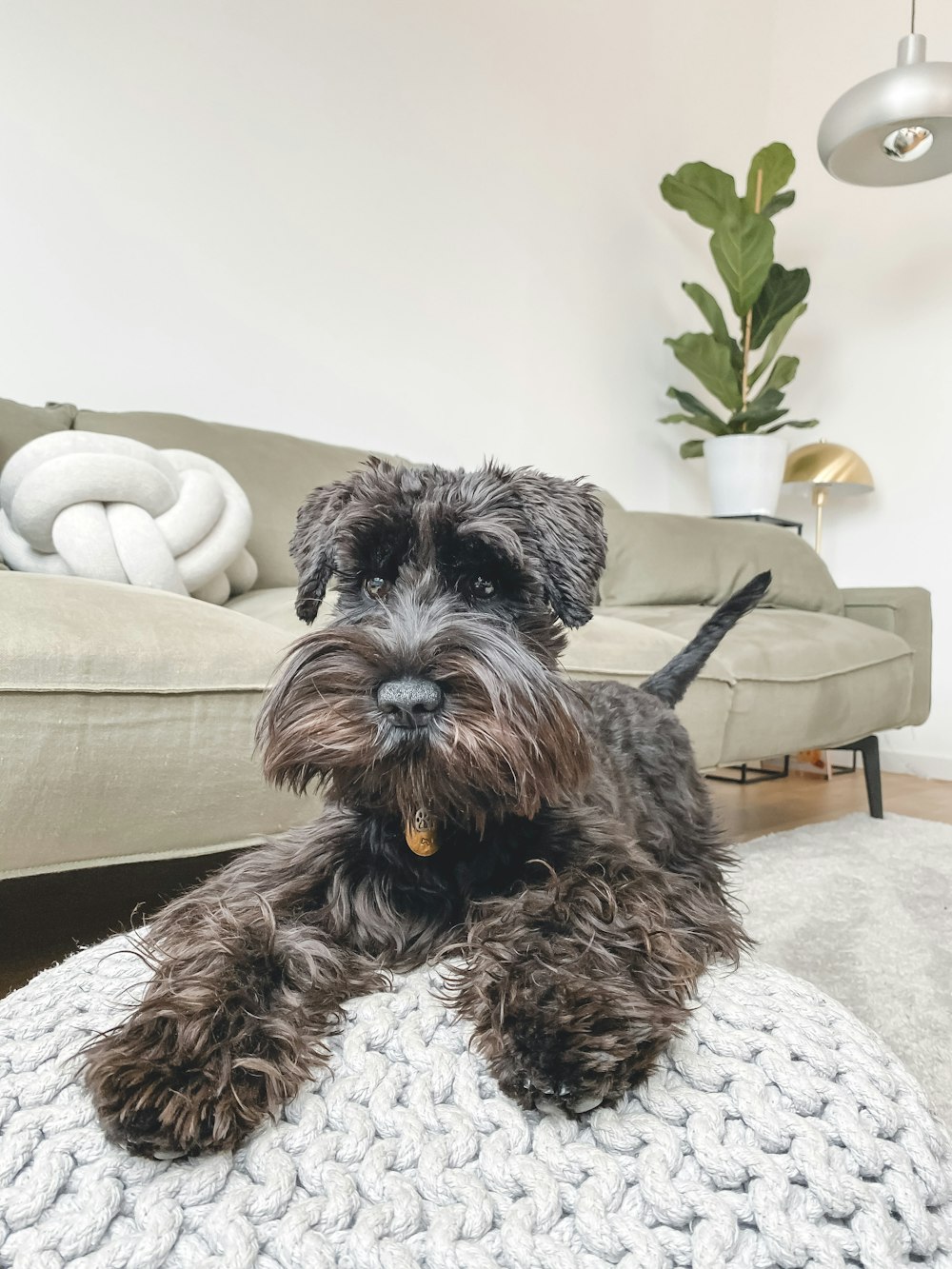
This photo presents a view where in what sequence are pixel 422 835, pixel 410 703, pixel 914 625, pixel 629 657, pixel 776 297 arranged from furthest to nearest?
pixel 776 297 → pixel 914 625 → pixel 629 657 → pixel 422 835 → pixel 410 703

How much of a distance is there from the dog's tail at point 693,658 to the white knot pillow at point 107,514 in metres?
1.16

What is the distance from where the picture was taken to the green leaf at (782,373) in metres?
4.45

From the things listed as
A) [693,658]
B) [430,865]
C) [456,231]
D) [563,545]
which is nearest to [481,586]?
[563,545]

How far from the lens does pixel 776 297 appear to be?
4445mm

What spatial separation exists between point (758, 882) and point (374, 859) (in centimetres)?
166

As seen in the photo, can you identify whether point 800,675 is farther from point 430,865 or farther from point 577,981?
point 577,981

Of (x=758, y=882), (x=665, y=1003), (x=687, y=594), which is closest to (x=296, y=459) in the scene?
(x=687, y=594)

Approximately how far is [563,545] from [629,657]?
3.85 feet

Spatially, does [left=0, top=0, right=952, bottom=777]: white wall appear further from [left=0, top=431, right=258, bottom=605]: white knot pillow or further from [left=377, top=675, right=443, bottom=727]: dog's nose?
[left=377, top=675, right=443, bottom=727]: dog's nose

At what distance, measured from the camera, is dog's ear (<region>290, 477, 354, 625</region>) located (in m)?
1.13

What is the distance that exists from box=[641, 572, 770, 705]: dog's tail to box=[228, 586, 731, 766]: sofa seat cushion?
192mm

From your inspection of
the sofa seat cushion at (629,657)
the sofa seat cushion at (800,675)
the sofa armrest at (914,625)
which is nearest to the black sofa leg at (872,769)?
the sofa seat cushion at (800,675)

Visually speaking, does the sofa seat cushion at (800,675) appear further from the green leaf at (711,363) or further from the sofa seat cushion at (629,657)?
the green leaf at (711,363)

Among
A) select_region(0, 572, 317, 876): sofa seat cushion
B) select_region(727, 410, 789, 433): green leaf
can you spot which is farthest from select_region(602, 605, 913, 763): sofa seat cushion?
select_region(727, 410, 789, 433): green leaf
